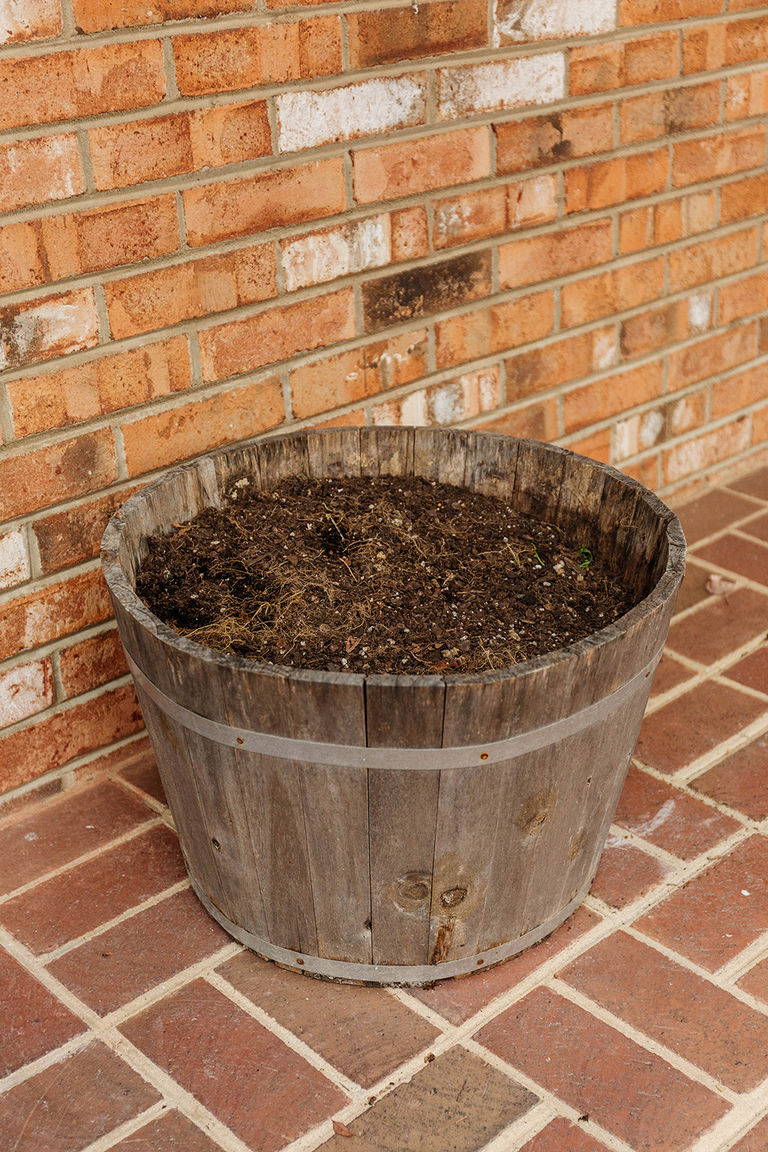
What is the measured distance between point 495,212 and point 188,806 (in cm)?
154

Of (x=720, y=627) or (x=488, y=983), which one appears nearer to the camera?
(x=488, y=983)

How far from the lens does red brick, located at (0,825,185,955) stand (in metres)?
2.00

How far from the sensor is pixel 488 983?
1883 mm

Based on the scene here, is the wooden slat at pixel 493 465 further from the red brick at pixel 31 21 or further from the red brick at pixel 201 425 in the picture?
the red brick at pixel 31 21

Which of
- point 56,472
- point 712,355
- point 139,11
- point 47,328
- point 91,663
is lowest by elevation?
point 91,663

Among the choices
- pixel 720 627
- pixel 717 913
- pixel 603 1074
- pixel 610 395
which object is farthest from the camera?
pixel 610 395

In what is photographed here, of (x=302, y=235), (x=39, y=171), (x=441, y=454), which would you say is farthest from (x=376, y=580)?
(x=39, y=171)

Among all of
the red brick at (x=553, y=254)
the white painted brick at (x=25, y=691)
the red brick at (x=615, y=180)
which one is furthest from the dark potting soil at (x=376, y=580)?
the red brick at (x=615, y=180)

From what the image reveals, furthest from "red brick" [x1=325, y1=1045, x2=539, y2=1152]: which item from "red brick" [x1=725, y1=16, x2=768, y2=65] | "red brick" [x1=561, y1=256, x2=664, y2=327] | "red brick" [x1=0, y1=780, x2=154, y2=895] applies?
"red brick" [x1=725, y1=16, x2=768, y2=65]

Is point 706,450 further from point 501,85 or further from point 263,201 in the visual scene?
point 263,201

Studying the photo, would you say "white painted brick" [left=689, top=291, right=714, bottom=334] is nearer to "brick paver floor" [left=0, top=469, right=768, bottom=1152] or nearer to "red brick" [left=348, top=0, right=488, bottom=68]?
"red brick" [left=348, top=0, right=488, bottom=68]

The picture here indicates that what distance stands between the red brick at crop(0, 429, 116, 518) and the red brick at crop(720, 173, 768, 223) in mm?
1978

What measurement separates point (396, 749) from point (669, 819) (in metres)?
0.89

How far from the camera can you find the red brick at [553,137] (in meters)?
2.57
